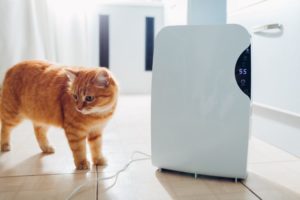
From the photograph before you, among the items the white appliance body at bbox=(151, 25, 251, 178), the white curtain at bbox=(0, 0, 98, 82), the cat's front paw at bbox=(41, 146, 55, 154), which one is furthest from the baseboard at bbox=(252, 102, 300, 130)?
the white curtain at bbox=(0, 0, 98, 82)

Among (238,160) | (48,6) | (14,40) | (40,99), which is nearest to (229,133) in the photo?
(238,160)

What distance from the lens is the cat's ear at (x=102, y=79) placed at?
700 mm

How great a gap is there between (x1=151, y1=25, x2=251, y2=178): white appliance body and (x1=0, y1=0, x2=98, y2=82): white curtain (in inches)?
38.5

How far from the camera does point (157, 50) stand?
70 cm

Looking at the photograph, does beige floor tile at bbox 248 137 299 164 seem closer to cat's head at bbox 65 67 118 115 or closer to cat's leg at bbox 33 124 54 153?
cat's head at bbox 65 67 118 115

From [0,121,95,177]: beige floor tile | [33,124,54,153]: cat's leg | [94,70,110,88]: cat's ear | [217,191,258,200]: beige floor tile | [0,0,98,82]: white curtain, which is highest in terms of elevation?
[0,0,98,82]: white curtain

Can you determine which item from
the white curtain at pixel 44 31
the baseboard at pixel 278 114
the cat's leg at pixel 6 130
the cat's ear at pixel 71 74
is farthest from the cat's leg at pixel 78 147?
the white curtain at pixel 44 31

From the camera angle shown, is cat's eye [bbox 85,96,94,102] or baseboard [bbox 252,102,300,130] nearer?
cat's eye [bbox 85,96,94,102]

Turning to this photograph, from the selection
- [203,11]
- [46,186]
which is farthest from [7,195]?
[203,11]

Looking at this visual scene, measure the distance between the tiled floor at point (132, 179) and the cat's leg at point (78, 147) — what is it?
0.02 meters

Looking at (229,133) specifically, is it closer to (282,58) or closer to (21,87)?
(282,58)

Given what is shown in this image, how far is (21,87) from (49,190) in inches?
14.4

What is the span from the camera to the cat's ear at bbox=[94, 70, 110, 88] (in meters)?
0.70

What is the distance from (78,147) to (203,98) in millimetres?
369
